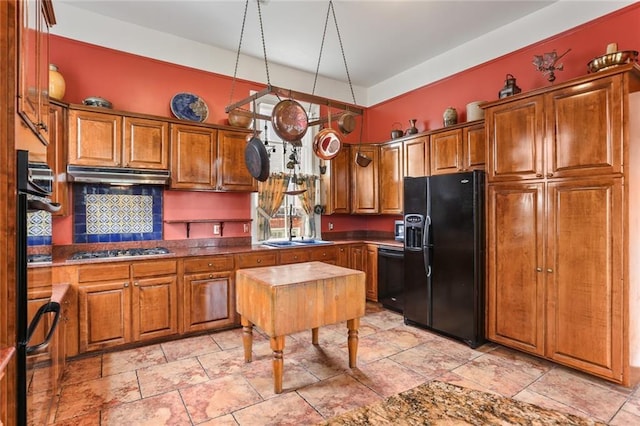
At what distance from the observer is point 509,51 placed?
391 cm

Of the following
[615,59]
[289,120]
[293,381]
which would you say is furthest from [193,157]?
[615,59]

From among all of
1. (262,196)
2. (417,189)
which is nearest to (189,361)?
(262,196)

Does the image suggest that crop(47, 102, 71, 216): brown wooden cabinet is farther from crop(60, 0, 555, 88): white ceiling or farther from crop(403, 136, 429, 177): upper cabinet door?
crop(403, 136, 429, 177): upper cabinet door

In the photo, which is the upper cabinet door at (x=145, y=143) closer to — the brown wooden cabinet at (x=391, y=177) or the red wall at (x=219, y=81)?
the red wall at (x=219, y=81)

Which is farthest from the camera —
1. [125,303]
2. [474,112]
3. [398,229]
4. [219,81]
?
[398,229]

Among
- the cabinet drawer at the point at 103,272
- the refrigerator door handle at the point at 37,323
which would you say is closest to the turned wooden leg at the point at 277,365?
the refrigerator door handle at the point at 37,323

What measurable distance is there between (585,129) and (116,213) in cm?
460

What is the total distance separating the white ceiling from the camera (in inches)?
138

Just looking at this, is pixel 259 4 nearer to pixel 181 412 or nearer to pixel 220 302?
pixel 220 302

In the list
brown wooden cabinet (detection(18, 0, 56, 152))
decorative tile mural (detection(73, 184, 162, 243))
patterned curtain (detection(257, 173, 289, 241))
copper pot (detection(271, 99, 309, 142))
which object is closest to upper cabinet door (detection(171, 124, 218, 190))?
decorative tile mural (detection(73, 184, 162, 243))

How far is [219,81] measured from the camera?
444 centimetres

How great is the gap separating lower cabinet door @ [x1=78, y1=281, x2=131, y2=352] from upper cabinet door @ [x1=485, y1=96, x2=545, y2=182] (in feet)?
12.5

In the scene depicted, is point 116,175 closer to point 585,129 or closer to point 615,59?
point 585,129

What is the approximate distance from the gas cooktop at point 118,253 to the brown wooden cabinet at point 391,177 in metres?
3.06
